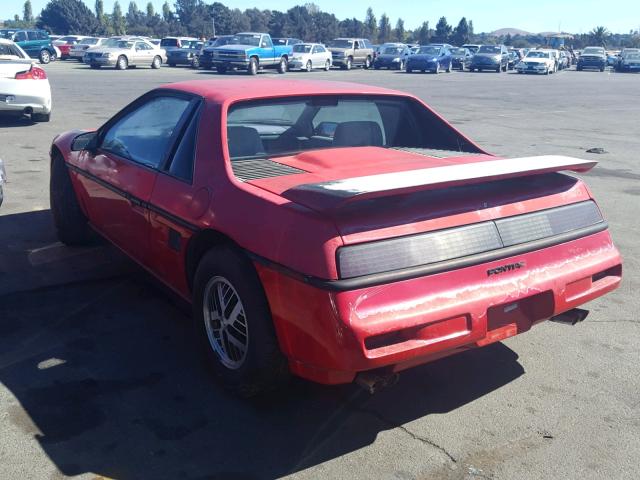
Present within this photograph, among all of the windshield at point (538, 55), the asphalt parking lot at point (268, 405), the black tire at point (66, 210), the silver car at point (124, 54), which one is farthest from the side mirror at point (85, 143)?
the windshield at point (538, 55)

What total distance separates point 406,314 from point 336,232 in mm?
456

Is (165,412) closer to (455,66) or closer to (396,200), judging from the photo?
(396,200)

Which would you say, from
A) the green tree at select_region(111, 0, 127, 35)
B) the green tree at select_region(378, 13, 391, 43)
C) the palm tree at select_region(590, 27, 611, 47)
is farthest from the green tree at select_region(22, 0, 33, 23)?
the palm tree at select_region(590, 27, 611, 47)

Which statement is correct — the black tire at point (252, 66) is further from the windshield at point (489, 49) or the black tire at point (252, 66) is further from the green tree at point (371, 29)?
the green tree at point (371, 29)

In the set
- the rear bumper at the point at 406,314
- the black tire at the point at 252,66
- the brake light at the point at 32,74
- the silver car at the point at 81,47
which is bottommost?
the rear bumper at the point at 406,314

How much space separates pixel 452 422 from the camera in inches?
137

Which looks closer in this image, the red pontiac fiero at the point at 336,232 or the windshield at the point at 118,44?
the red pontiac fiero at the point at 336,232

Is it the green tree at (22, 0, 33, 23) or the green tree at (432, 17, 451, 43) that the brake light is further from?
the green tree at (22, 0, 33, 23)

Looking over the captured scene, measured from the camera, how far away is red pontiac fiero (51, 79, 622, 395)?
3088 millimetres

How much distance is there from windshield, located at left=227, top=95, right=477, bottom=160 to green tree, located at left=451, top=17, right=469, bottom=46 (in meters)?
97.1

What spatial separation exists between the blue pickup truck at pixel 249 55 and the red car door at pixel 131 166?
95.2 feet

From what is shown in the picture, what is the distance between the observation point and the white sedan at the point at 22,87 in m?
12.3

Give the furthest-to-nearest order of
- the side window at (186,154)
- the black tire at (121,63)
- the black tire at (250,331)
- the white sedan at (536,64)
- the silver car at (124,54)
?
the white sedan at (536,64) < the black tire at (121,63) < the silver car at (124,54) < the side window at (186,154) < the black tire at (250,331)

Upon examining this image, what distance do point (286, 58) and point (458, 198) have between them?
34839 millimetres
